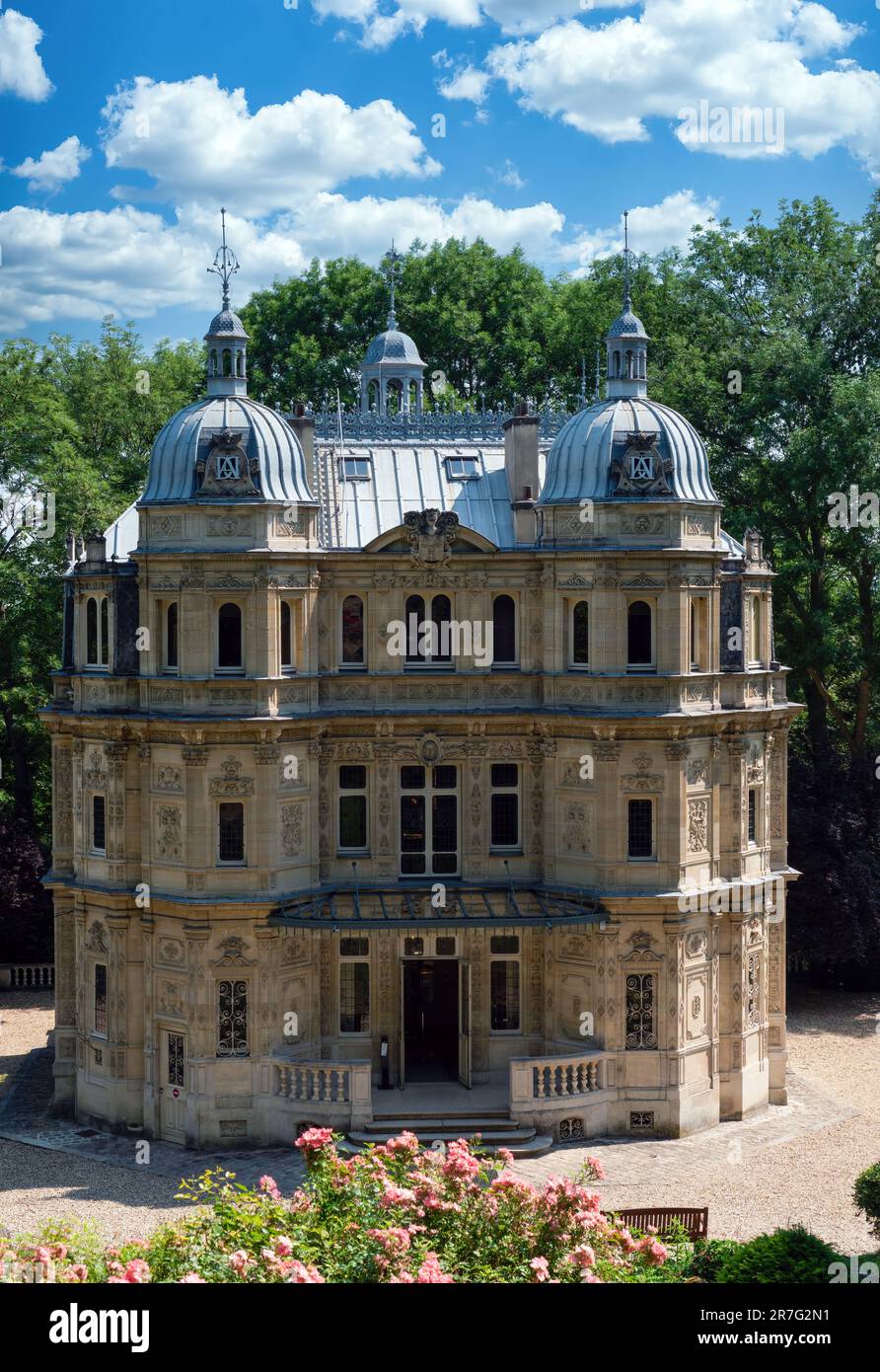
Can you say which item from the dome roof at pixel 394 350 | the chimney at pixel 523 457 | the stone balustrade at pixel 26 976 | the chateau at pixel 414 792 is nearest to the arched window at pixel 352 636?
the chateau at pixel 414 792

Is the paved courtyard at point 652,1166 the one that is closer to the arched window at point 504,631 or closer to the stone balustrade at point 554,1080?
the stone balustrade at point 554,1080

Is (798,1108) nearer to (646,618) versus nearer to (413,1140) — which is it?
(646,618)

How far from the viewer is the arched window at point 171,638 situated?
38.5m

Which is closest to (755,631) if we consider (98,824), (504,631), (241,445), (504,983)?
(504,631)

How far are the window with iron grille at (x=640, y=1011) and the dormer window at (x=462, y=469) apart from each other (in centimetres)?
1345

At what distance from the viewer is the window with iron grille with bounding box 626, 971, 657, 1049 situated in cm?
3891

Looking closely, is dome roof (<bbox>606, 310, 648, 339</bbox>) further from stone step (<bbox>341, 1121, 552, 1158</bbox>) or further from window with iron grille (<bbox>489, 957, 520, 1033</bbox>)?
stone step (<bbox>341, 1121, 552, 1158</bbox>)

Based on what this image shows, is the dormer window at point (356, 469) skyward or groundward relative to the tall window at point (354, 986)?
skyward

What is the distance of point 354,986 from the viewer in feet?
132

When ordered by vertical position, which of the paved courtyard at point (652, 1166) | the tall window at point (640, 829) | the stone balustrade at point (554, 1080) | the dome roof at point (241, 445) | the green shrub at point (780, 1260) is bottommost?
the paved courtyard at point (652, 1166)

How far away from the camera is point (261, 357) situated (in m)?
71.6

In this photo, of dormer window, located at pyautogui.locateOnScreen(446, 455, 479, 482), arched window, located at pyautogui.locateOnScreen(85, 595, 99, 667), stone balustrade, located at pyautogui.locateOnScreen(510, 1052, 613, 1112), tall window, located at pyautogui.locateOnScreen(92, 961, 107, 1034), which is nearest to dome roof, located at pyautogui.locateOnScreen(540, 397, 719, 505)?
dormer window, located at pyautogui.locateOnScreen(446, 455, 479, 482)

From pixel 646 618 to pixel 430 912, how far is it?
28.9 feet

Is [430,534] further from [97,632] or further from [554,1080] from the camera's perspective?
[554,1080]
